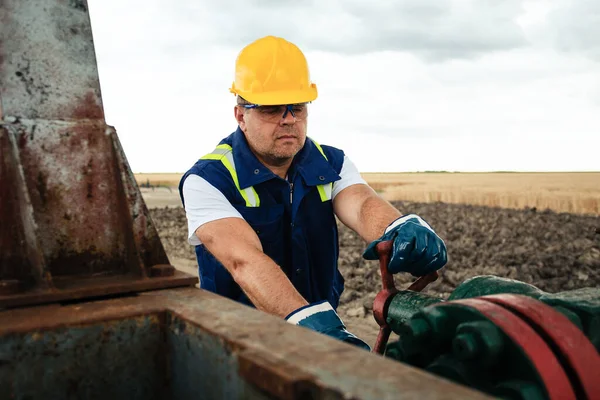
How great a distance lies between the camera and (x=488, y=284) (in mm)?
1693

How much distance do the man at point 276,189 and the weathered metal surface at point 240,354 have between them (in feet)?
3.58

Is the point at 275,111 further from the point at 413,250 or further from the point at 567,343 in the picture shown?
the point at 567,343

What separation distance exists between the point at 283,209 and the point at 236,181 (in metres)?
0.30

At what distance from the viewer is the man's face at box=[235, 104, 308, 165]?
3.02 metres

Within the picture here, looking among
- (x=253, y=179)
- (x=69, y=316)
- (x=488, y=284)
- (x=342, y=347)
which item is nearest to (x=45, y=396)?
(x=69, y=316)

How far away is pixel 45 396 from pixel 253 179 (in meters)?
1.71

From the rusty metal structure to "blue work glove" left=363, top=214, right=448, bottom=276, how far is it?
0.11 metres

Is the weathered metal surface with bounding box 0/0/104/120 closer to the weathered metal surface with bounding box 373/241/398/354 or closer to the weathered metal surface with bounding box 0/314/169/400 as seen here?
the weathered metal surface with bounding box 0/314/169/400

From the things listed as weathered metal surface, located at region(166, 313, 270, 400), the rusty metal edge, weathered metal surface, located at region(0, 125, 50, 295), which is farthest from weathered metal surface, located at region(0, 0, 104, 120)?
weathered metal surface, located at region(166, 313, 270, 400)

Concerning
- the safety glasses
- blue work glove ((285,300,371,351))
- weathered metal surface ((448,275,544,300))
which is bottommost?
blue work glove ((285,300,371,351))

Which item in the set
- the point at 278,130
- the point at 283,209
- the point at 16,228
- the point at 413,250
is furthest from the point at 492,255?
the point at 16,228

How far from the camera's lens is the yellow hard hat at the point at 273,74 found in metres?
3.02

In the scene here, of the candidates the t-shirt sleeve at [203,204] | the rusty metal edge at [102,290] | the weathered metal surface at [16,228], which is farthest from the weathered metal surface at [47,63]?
the t-shirt sleeve at [203,204]

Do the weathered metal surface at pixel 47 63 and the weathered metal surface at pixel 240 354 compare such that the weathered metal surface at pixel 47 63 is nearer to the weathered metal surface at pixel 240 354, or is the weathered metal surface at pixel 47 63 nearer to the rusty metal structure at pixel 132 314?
the rusty metal structure at pixel 132 314
